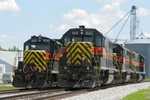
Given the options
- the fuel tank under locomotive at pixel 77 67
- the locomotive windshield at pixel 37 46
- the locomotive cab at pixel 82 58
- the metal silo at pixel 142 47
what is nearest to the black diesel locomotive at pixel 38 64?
the locomotive windshield at pixel 37 46

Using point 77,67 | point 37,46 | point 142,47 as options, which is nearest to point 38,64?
point 37,46

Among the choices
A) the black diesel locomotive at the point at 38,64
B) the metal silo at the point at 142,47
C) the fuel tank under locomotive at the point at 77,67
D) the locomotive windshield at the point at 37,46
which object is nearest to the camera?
the fuel tank under locomotive at the point at 77,67

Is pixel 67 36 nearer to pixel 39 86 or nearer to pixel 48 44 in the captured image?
pixel 48 44

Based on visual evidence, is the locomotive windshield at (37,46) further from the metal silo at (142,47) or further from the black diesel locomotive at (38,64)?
the metal silo at (142,47)

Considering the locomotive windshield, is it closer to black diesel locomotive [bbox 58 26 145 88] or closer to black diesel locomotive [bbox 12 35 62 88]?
black diesel locomotive [bbox 12 35 62 88]

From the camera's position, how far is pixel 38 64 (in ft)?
89.4

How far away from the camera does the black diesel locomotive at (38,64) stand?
26.5 m

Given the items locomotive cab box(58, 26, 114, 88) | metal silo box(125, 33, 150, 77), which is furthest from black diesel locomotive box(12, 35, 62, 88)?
metal silo box(125, 33, 150, 77)

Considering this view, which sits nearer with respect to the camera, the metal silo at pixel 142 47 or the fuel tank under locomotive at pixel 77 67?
the fuel tank under locomotive at pixel 77 67

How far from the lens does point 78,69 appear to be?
24.6m

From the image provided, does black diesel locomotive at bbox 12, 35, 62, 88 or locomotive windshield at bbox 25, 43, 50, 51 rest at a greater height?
locomotive windshield at bbox 25, 43, 50, 51

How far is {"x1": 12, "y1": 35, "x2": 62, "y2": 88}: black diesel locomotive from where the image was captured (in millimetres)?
26469

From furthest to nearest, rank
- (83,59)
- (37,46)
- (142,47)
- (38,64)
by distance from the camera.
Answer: (142,47), (37,46), (38,64), (83,59)

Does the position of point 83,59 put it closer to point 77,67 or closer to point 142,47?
point 77,67
